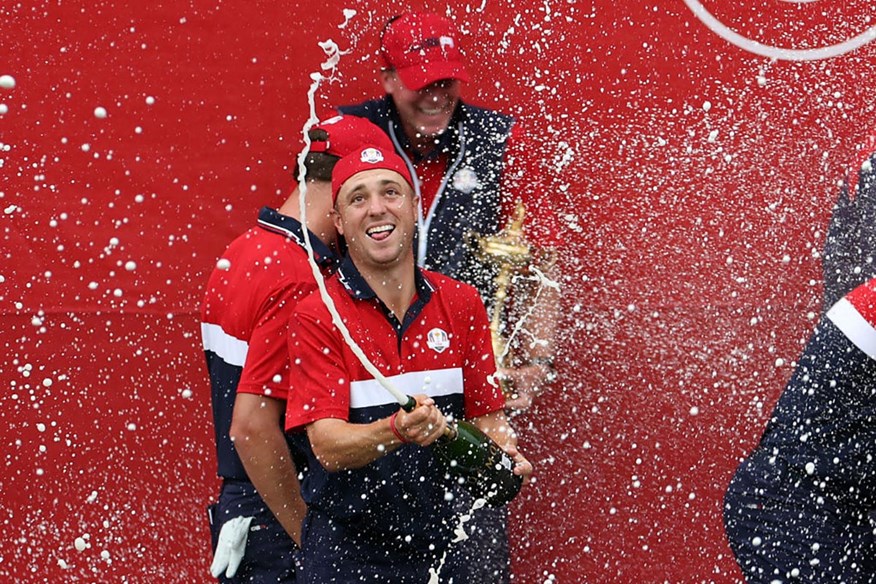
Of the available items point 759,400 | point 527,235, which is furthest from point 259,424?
point 759,400

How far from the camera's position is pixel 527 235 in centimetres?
535

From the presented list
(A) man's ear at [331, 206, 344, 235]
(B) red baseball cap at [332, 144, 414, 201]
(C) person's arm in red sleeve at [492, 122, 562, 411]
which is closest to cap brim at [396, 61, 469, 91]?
(C) person's arm in red sleeve at [492, 122, 562, 411]

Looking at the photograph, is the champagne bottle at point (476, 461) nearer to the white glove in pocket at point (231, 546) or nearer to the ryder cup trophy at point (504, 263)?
the white glove in pocket at point (231, 546)

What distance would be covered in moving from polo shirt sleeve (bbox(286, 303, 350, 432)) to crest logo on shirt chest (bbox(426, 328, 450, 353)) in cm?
27

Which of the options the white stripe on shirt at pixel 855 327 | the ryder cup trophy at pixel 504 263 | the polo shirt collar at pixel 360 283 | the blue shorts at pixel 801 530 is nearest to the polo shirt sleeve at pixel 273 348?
the polo shirt collar at pixel 360 283

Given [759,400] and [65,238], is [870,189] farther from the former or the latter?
[65,238]

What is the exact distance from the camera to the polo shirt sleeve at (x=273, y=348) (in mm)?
4562

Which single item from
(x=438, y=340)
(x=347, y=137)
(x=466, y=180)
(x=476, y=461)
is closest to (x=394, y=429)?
(x=476, y=461)

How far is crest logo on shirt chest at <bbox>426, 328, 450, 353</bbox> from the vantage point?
14.4 ft

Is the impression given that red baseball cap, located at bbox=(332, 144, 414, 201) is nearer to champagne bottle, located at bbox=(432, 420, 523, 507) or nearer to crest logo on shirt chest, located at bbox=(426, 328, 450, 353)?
crest logo on shirt chest, located at bbox=(426, 328, 450, 353)

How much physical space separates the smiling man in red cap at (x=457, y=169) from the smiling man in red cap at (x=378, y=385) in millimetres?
739

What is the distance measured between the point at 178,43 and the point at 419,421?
7.93ft

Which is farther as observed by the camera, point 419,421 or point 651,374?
point 651,374

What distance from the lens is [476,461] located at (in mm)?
4117
